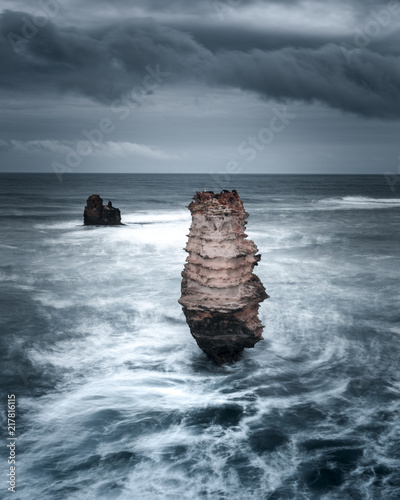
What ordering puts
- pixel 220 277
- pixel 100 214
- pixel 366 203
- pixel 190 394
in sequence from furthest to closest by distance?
1. pixel 366 203
2. pixel 100 214
3. pixel 220 277
4. pixel 190 394

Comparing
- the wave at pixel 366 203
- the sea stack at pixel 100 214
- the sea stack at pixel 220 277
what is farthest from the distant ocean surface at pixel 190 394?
the wave at pixel 366 203

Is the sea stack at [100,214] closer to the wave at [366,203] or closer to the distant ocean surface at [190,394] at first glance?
the distant ocean surface at [190,394]

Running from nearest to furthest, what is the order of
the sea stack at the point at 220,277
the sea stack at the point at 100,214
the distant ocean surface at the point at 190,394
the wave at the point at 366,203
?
the distant ocean surface at the point at 190,394, the sea stack at the point at 220,277, the sea stack at the point at 100,214, the wave at the point at 366,203

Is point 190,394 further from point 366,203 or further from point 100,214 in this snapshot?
point 366,203

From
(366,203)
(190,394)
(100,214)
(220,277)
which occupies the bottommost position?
(190,394)

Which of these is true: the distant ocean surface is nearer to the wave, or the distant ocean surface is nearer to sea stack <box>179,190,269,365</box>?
sea stack <box>179,190,269,365</box>

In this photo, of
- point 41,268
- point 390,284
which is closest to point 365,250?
point 390,284

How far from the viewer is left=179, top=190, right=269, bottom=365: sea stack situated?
44.3 feet

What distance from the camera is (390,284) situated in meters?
26.2

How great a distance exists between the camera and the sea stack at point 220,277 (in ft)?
44.3

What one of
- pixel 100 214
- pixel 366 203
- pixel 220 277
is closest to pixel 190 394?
pixel 220 277

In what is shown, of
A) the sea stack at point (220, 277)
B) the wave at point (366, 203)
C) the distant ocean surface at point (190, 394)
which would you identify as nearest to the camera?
the distant ocean surface at point (190, 394)

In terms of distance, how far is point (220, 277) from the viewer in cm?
1356

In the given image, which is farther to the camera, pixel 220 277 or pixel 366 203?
pixel 366 203
